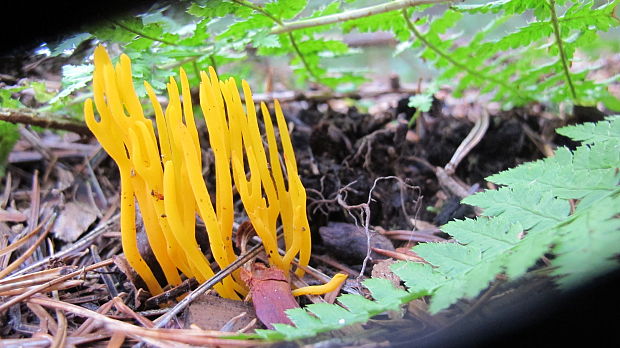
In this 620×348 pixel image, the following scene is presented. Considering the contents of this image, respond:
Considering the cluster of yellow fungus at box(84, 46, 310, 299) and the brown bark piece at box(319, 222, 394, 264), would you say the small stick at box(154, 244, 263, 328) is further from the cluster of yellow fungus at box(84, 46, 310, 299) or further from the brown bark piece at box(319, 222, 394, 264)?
the brown bark piece at box(319, 222, 394, 264)

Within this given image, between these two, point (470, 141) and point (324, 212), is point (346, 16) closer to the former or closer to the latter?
point (470, 141)

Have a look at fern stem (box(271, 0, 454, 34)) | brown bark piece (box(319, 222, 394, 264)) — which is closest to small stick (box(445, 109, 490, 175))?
brown bark piece (box(319, 222, 394, 264))

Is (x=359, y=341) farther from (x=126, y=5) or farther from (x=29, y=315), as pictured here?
(x=126, y=5)

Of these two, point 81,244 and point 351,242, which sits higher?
point 351,242

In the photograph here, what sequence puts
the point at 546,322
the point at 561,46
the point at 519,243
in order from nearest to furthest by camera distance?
the point at 546,322, the point at 519,243, the point at 561,46

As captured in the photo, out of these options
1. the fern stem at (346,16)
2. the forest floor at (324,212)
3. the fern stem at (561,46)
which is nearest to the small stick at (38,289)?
the forest floor at (324,212)


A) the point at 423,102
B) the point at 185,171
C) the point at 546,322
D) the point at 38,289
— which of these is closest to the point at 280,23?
the point at 423,102
